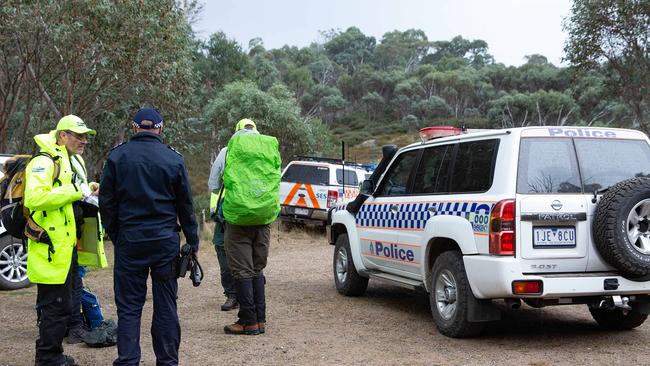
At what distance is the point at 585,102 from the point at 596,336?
54.3 metres

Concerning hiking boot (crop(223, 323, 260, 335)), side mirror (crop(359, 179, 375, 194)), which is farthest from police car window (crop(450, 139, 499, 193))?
hiking boot (crop(223, 323, 260, 335))

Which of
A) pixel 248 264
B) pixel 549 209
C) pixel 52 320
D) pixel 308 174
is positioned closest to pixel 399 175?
pixel 248 264

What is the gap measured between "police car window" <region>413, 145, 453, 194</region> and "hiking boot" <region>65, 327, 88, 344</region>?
11.5 ft

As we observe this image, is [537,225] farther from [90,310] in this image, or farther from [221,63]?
[221,63]

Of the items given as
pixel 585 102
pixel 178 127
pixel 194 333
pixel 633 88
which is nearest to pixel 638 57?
pixel 633 88

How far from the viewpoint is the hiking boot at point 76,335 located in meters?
5.95

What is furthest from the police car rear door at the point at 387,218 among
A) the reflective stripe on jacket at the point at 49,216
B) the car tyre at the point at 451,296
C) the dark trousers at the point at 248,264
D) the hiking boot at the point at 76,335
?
the reflective stripe on jacket at the point at 49,216

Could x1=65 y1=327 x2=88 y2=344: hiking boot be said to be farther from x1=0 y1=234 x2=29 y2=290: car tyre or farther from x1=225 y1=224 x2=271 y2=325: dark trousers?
x1=0 y1=234 x2=29 y2=290: car tyre

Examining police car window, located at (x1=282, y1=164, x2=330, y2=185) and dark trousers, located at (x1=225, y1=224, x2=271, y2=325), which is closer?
dark trousers, located at (x1=225, y1=224, x2=271, y2=325)

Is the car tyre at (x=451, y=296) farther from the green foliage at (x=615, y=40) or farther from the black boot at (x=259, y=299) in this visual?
the green foliage at (x=615, y=40)

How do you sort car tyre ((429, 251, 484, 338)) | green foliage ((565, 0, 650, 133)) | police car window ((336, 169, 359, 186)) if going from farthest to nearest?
green foliage ((565, 0, 650, 133)), police car window ((336, 169, 359, 186)), car tyre ((429, 251, 484, 338))

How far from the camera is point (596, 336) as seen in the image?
6449mm

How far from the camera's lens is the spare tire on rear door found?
5.47 meters

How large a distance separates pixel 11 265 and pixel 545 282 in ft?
21.8
